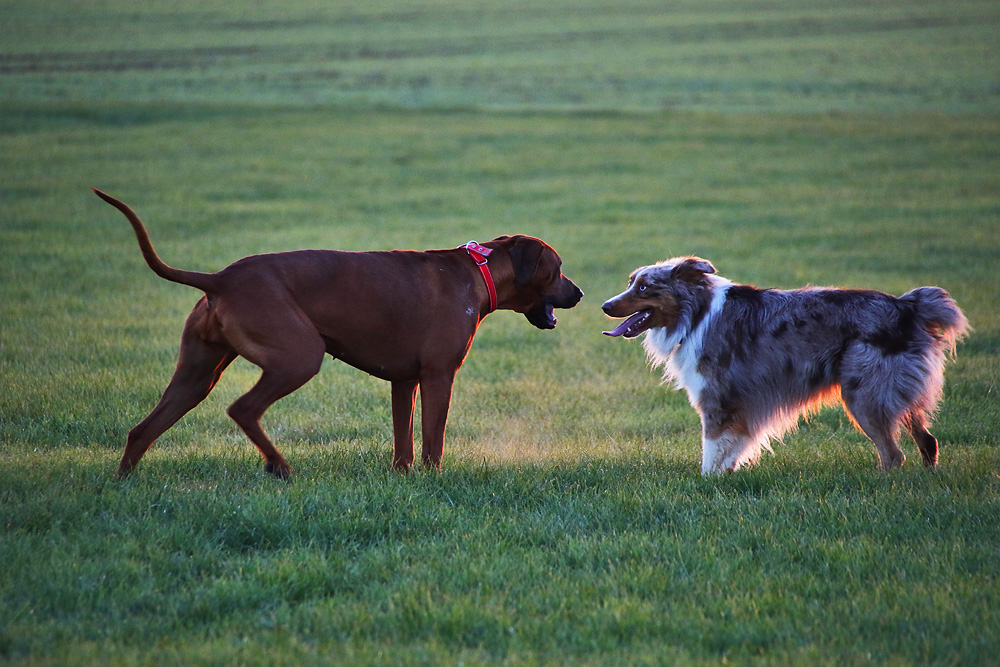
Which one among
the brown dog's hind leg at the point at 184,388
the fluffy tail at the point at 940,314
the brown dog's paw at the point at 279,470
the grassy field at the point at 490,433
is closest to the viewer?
the grassy field at the point at 490,433

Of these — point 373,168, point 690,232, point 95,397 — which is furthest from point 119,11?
point 95,397

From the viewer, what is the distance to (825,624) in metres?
4.44

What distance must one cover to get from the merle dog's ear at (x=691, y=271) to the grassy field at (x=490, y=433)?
1479 millimetres

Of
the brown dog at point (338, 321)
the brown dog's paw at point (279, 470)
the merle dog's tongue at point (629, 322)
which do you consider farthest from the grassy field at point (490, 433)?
the merle dog's tongue at point (629, 322)

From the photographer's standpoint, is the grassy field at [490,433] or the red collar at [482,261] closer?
the grassy field at [490,433]

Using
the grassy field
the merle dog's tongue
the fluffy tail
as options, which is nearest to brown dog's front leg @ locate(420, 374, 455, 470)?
the grassy field

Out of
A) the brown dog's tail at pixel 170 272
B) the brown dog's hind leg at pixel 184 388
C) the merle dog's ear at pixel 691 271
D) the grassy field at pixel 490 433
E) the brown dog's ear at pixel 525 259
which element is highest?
the brown dog's tail at pixel 170 272

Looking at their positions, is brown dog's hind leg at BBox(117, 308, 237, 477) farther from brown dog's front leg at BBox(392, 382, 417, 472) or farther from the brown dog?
brown dog's front leg at BBox(392, 382, 417, 472)

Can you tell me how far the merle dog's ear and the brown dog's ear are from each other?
1150mm

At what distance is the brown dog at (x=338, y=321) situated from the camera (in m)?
5.91

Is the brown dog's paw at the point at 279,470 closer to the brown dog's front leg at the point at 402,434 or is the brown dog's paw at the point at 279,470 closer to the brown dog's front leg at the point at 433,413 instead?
the brown dog's front leg at the point at 402,434

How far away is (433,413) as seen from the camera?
6.52 m

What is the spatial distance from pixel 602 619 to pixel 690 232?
1608 centimetres

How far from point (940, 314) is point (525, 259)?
3104mm
